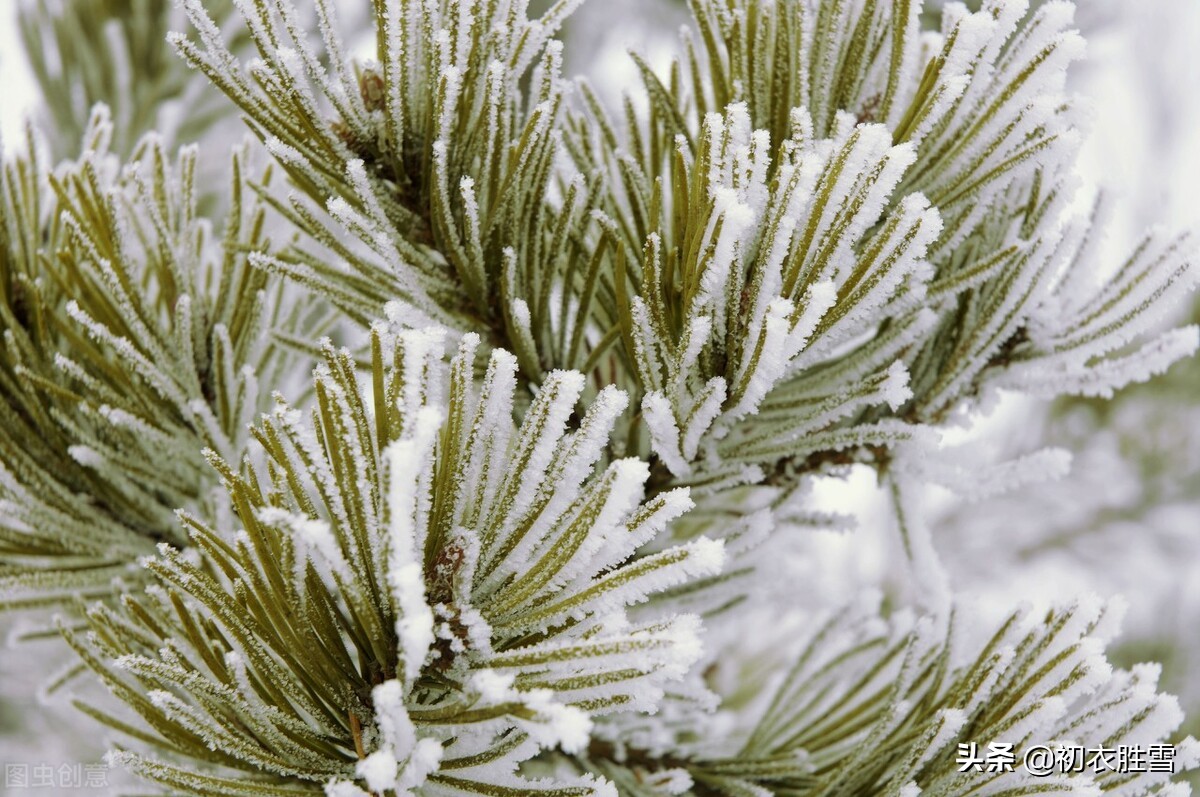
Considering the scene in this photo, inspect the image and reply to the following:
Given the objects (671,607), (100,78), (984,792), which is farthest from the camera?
(100,78)

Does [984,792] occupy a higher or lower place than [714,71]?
lower

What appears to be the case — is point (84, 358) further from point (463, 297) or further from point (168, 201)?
point (463, 297)

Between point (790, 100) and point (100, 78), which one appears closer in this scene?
point (790, 100)

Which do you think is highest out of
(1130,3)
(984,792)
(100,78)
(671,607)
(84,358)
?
(1130,3)

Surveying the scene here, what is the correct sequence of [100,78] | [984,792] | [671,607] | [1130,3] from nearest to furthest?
[984,792], [671,607], [100,78], [1130,3]

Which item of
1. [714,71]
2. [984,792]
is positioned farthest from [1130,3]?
[984,792]

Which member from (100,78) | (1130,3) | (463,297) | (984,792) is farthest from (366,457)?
(1130,3)
